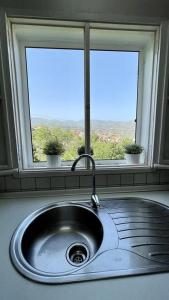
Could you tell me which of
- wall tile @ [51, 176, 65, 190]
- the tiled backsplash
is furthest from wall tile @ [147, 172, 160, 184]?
wall tile @ [51, 176, 65, 190]

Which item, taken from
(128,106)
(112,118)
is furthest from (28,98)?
(128,106)

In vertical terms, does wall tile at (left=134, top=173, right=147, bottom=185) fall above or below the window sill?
below

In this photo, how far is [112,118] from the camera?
4.73 ft

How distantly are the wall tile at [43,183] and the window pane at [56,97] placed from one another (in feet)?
0.63

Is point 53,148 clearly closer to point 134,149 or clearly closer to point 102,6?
point 134,149

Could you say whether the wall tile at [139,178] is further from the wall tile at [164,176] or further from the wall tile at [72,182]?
the wall tile at [72,182]

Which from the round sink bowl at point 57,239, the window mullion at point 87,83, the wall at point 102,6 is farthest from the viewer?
the window mullion at point 87,83

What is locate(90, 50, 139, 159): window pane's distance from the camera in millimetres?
1337

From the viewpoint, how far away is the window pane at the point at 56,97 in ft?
4.25

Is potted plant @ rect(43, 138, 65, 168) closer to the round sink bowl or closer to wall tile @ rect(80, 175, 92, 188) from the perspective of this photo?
wall tile @ rect(80, 175, 92, 188)

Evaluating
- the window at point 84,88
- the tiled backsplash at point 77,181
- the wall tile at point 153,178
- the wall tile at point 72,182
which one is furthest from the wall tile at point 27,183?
the wall tile at point 153,178

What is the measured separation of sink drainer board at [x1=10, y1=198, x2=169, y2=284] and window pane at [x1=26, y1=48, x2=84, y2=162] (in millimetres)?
463

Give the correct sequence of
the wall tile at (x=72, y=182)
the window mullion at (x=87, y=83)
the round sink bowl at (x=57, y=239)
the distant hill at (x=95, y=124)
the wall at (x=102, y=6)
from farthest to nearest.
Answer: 1. the distant hill at (x=95, y=124)
2. the wall tile at (x=72, y=182)
3. the window mullion at (x=87, y=83)
4. the wall at (x=102, y=6)
5. the round sink bowl at (x=57, y=239)

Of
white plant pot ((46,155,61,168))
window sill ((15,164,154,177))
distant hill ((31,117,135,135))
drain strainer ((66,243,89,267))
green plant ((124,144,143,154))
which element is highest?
distant hill ((31,117,135,135))
